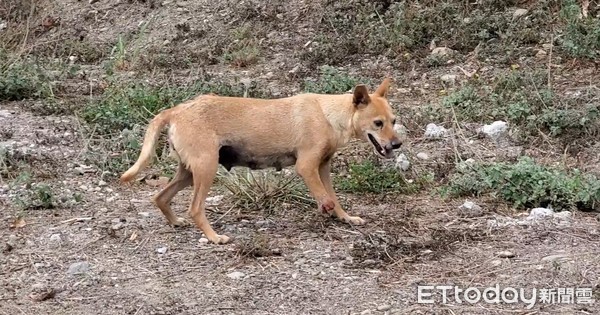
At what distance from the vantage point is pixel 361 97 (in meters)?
6.24

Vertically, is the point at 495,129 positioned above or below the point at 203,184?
below

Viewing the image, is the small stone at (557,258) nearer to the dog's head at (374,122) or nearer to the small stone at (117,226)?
the dog's head at (374,122)

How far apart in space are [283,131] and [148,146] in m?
0.93

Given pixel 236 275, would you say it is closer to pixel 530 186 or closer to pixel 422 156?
pixel 530 186

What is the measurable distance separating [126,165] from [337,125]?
79.1 inches

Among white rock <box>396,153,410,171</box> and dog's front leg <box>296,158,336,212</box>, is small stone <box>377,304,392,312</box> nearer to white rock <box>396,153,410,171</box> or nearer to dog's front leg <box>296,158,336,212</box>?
dog's front leg <box>296,158,336,212</box>

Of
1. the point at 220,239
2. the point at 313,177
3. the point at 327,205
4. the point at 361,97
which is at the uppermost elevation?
the point at 361,97

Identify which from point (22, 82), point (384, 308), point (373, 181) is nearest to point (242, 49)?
point (22, 82)

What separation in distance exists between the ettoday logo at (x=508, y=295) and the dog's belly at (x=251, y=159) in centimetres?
163

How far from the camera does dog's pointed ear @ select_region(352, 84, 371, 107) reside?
6189 mm

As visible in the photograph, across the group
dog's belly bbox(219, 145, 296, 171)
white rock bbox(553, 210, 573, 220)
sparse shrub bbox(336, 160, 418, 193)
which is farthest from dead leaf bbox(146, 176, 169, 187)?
white rock bbox(553, 210, 573, 220)

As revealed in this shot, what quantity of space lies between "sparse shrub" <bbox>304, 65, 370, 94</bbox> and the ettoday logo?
414 centimetres

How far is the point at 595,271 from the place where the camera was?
5.24 meters

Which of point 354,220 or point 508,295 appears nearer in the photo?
point 508,295
